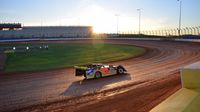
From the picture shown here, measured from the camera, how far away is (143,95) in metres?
16.9

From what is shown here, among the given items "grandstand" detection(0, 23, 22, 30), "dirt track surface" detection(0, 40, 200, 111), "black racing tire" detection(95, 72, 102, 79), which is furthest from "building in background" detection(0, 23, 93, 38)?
"black racing tire" detection(95, 72, 102, 79)

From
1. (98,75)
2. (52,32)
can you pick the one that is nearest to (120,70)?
(98,75)

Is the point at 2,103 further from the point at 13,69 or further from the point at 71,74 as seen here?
the point at 13,69

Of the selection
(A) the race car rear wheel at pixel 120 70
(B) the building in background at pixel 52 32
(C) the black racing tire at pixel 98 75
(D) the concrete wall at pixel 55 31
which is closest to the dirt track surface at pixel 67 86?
(C) the black racing tire at pixel 98 75

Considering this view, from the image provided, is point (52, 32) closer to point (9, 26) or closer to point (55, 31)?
point (55, 31)

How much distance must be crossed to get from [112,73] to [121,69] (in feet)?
3.37

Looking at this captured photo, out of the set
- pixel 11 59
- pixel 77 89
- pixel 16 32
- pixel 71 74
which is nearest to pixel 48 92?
pixel 77 89

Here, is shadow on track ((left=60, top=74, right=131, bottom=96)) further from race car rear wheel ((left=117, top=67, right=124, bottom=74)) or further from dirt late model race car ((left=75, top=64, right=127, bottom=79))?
race car rear wheel ((left=117, top=67, right=124, bottom=74))

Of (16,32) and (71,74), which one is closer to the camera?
(71,74)

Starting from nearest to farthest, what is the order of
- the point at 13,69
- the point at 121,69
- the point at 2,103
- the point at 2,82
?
the point at 2,103 < the point at 2,82 < the point at 121,69 < the point at 13,69

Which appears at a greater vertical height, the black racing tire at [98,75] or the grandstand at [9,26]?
the grandstand at [9,26]

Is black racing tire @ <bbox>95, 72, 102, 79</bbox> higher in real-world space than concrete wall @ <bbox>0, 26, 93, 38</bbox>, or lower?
lower

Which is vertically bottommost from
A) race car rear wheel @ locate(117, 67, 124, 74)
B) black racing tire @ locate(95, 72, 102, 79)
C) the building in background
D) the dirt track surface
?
the dirt track surface

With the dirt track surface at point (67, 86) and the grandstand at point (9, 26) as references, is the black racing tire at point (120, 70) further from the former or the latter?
the grandstand at point (9, 26)
